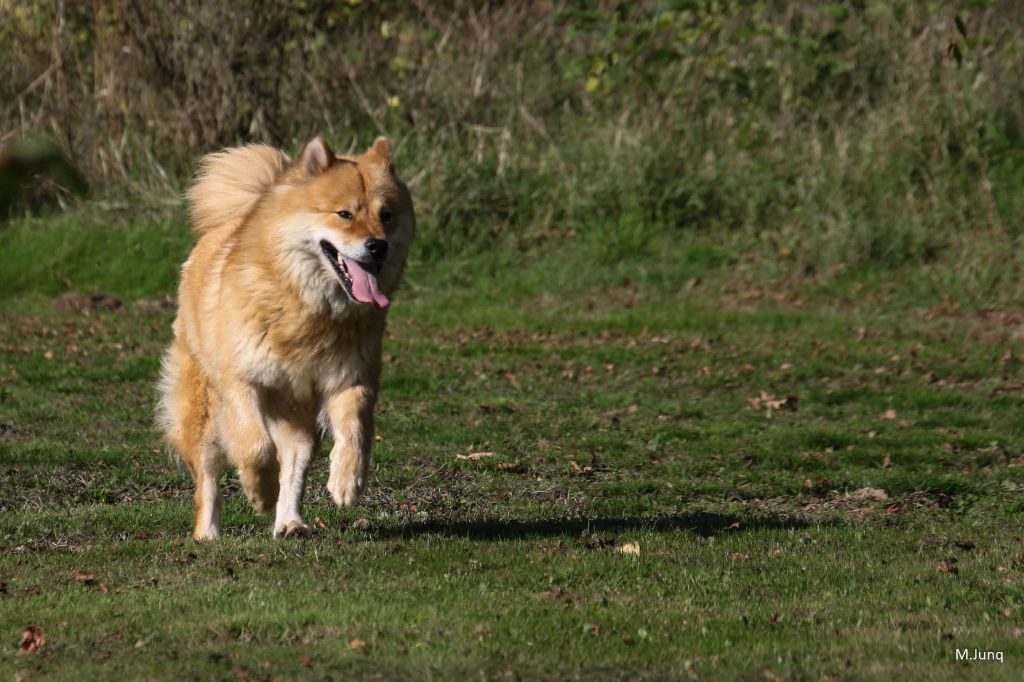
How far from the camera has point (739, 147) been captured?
16250mm

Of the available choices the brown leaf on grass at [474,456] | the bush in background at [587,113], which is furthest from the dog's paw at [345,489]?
the bush in background at [587,113]

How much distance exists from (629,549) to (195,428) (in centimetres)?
212

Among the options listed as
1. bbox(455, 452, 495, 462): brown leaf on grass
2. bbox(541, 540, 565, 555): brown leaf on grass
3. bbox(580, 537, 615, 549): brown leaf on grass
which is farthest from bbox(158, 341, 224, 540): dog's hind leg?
bbox(455, 452, 495, 462): brown leaf on grass

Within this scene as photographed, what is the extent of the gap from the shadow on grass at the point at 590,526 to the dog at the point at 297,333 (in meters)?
0.58

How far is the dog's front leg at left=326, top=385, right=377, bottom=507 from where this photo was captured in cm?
593

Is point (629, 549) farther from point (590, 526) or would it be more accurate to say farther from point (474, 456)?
point (474, 456)

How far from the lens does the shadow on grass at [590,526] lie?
6.43 m

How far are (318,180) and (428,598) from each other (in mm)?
2244

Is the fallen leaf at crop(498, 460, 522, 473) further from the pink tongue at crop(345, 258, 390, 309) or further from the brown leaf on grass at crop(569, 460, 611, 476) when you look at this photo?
the pink tongue at crop(345, 258, 390, 309)

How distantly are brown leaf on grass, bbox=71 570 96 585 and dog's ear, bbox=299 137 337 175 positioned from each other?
6.83 feet

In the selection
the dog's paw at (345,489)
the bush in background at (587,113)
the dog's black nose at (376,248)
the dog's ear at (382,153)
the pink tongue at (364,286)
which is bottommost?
the bush in background at (587,113)

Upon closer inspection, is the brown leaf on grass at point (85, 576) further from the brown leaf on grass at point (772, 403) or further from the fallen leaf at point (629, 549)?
the brown leaf on grass at point (772, 403)

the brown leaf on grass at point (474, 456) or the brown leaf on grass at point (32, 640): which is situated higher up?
the brown leaf on grass at point (32, 640)

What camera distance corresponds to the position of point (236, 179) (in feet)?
22.5
